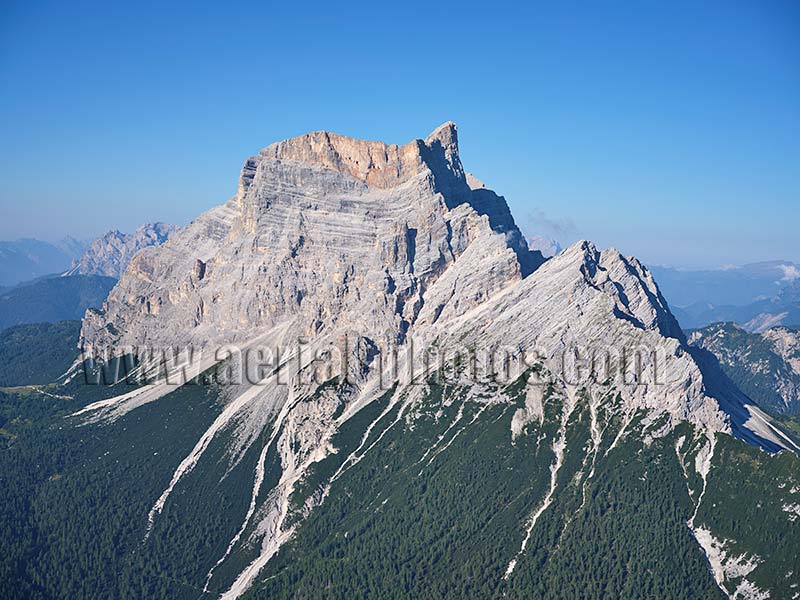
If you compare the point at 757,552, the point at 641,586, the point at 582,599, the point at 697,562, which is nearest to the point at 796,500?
the point at 757,552

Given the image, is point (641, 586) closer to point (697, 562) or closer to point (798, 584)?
point (697, 562)

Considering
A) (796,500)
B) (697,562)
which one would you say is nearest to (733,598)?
(697,562)

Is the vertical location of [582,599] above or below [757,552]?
below

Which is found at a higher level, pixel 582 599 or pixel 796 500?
pixel 796 500

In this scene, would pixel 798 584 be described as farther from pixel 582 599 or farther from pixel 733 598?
pixel 582 599

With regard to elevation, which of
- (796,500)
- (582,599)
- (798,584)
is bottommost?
(582,599)

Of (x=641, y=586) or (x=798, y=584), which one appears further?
(x=641, y=586)

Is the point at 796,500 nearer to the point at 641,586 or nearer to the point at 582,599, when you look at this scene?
the point at 641,586

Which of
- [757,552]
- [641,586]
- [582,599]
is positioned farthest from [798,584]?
[582,599]
